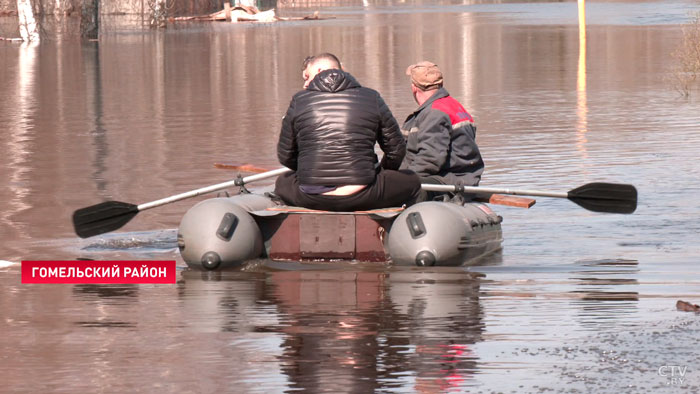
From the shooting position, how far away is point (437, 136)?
1209 centimetres

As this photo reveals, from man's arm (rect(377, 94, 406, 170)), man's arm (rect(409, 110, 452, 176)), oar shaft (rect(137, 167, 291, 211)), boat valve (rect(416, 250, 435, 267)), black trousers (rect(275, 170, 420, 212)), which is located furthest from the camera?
oar shaft (rect(137, 167, 291, 211))

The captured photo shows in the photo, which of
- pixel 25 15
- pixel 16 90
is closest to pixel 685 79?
pixel 16 90

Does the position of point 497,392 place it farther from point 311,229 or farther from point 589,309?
point 311,229

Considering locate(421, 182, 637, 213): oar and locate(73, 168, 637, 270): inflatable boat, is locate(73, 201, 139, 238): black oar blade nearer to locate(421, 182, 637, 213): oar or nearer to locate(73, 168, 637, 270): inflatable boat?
locate(73, 168, 637, 270): inflatable boat

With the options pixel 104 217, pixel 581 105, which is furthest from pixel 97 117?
pixel 104 217

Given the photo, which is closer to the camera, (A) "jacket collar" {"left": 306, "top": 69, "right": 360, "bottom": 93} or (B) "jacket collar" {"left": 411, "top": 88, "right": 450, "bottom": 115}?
(A) "jacket collar" {"left": 306, "top": 69, "right": 360, "bottom": 93}

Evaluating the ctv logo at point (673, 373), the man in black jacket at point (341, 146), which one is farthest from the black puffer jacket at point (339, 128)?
the ctv logo at point (673, 373)

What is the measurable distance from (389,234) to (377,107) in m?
0.91

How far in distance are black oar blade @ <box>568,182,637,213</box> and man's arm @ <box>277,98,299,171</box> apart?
2.43 m

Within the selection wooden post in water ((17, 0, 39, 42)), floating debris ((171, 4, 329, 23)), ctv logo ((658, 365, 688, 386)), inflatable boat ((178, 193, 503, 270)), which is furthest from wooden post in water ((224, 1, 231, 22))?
ctv logo ((658, 365, 688, 386))

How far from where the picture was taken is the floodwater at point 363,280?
7.79 metres

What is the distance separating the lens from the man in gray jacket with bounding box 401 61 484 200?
39.7 feet

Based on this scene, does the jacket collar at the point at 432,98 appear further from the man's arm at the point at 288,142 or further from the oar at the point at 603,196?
the man's arm at the point at 288,142

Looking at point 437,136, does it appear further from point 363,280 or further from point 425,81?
point 363,280
